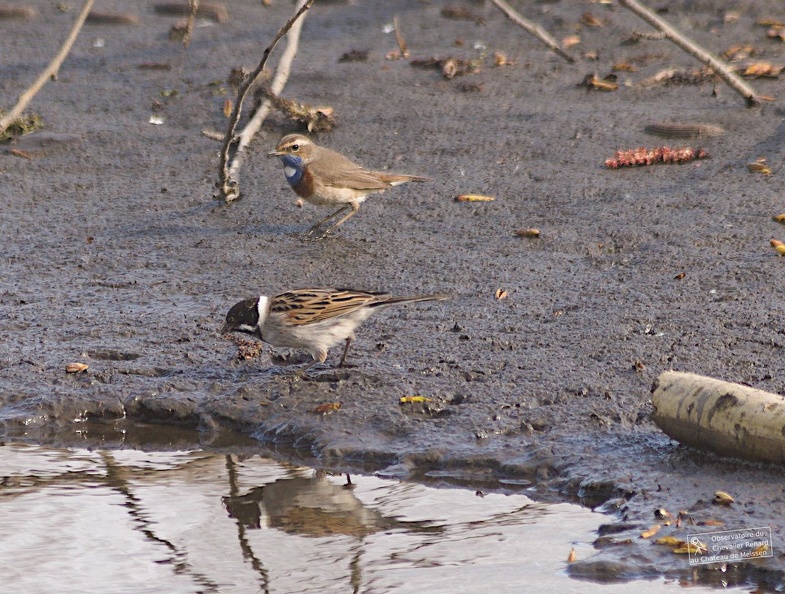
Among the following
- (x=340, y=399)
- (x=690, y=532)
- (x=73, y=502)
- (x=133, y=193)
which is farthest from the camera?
(x=133, y=193)

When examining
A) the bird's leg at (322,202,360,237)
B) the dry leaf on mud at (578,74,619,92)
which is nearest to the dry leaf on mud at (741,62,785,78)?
the dry leaf on mud at (578,74,619,92)

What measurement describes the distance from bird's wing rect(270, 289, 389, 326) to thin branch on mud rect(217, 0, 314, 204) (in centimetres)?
185

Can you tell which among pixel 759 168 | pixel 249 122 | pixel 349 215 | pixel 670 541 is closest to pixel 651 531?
pixel 670 541

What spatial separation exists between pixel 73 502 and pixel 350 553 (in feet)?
4.48

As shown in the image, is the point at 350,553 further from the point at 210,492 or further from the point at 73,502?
the point at 73,502

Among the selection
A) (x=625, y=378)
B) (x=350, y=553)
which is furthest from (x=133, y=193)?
(x=350, y=553)

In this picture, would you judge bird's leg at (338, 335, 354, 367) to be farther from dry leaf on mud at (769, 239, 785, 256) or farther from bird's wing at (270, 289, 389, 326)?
dry leaf on mud at (769, 239, 785, 256)

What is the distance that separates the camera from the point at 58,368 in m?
6.61

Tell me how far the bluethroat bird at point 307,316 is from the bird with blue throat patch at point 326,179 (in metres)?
2.37

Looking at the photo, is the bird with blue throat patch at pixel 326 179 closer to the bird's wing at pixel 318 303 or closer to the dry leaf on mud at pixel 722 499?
the bird's wing at pixel 318 303

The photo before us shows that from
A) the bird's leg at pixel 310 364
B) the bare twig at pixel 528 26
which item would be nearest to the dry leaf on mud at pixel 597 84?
the bare twig at pixel 528 26

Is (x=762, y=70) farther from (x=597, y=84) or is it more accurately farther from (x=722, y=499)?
(x=722, y=499)

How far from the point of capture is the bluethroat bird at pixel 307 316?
6.39m

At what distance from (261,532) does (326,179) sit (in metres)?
4.29
